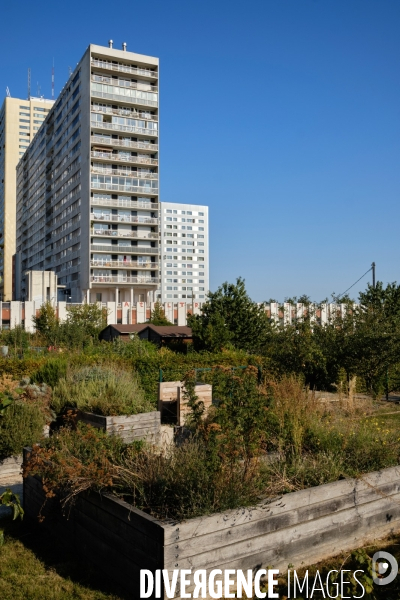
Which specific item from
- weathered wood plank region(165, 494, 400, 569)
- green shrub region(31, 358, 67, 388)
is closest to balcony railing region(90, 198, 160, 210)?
green shrub region(31, 358, 67, 388)

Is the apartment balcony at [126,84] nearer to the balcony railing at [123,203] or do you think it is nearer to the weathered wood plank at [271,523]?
the balcony railing at [123,203]

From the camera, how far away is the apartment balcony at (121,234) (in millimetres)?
70188

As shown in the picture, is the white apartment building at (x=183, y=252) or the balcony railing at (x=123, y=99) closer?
the balcony railing at (x=123, y=99)

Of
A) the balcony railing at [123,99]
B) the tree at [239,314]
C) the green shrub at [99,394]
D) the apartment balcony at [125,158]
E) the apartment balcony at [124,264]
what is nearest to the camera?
the green shrub at [99,394]

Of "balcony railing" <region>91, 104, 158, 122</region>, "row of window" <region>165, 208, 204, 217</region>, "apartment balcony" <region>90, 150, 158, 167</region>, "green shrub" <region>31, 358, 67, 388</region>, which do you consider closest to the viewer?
"green shrub" <region>31, 358, 67, 388</region>

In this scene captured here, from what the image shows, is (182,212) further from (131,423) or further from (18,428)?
(18,428)

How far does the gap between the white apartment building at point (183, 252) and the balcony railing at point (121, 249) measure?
71.9m

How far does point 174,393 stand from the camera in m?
13.7

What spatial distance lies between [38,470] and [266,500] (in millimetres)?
2375

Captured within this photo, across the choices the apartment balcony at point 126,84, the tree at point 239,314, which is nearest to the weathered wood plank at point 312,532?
the tree at point 239,314

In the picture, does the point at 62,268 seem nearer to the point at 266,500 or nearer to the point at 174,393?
the point at 174,393

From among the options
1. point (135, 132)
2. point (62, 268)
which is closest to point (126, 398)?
point (135, 132)

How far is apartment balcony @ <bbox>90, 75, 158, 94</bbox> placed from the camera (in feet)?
232

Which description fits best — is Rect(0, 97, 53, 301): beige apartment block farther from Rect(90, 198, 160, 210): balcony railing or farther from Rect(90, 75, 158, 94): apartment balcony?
Rect(90, 75, 158, 94): apartment balcony
